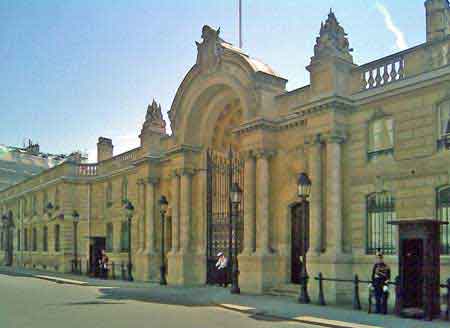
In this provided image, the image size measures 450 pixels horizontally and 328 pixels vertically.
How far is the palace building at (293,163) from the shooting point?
Result: 1756 centimetres

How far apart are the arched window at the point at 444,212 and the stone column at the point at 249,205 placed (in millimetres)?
8056

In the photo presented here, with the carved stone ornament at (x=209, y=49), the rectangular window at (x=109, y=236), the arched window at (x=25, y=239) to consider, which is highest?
the carved stone ornament at (x=209, y=49)

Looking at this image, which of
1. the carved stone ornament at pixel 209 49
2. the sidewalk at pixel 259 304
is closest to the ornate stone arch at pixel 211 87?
the carved stone ornament at pixel 209 49

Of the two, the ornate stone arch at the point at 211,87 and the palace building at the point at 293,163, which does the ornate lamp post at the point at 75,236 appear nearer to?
the palace building at the point at 293,163

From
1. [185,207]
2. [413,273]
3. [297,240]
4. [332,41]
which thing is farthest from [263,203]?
[413,273]

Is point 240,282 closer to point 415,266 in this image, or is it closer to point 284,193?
point 284,193

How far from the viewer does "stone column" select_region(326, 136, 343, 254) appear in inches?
755

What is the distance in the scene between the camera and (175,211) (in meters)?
28.4

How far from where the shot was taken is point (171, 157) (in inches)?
1137

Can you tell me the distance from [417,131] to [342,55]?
4.02m

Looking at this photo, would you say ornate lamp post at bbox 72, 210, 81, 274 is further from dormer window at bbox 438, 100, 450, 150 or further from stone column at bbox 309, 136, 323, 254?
dormer window at bbox 438, 100, 450, 150

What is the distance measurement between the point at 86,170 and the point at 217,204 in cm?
1680

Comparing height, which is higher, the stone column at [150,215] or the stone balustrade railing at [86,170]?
the stone balustrade railing at [86,170]

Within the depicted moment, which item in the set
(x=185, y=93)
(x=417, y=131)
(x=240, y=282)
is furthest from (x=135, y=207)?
(x=417, y=131)
